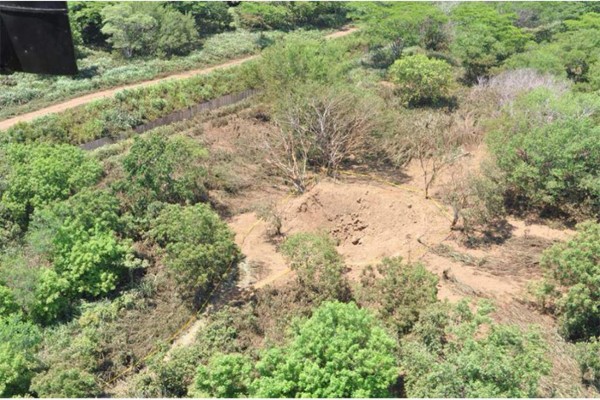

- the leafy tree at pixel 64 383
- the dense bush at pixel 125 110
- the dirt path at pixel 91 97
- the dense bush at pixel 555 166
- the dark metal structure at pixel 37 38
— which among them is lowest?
the leafy tree at pixel 64 383

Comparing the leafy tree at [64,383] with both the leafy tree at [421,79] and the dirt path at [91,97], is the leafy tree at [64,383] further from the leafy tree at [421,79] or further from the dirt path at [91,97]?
the leafy tree at [421,79]

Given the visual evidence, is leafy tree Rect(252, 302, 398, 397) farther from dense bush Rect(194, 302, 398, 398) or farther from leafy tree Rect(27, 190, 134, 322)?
leafy tree Rect(27, 190, 134, 322)

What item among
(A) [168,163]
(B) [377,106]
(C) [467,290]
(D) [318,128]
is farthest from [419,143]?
(A) [168,163]

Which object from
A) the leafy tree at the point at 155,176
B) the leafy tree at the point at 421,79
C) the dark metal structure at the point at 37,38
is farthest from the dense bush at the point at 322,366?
the leafy tree at the point at 421,79

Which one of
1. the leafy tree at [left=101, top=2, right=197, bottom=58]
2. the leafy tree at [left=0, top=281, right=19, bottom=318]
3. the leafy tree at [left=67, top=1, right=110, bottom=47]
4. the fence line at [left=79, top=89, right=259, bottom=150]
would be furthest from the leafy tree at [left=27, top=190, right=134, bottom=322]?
the leafy tree at [left=67, top=1, right=110, bottom=47]

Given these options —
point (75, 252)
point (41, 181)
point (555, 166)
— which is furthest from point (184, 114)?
point (555, 166)

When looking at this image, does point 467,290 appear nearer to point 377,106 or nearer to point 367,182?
point 367,182
